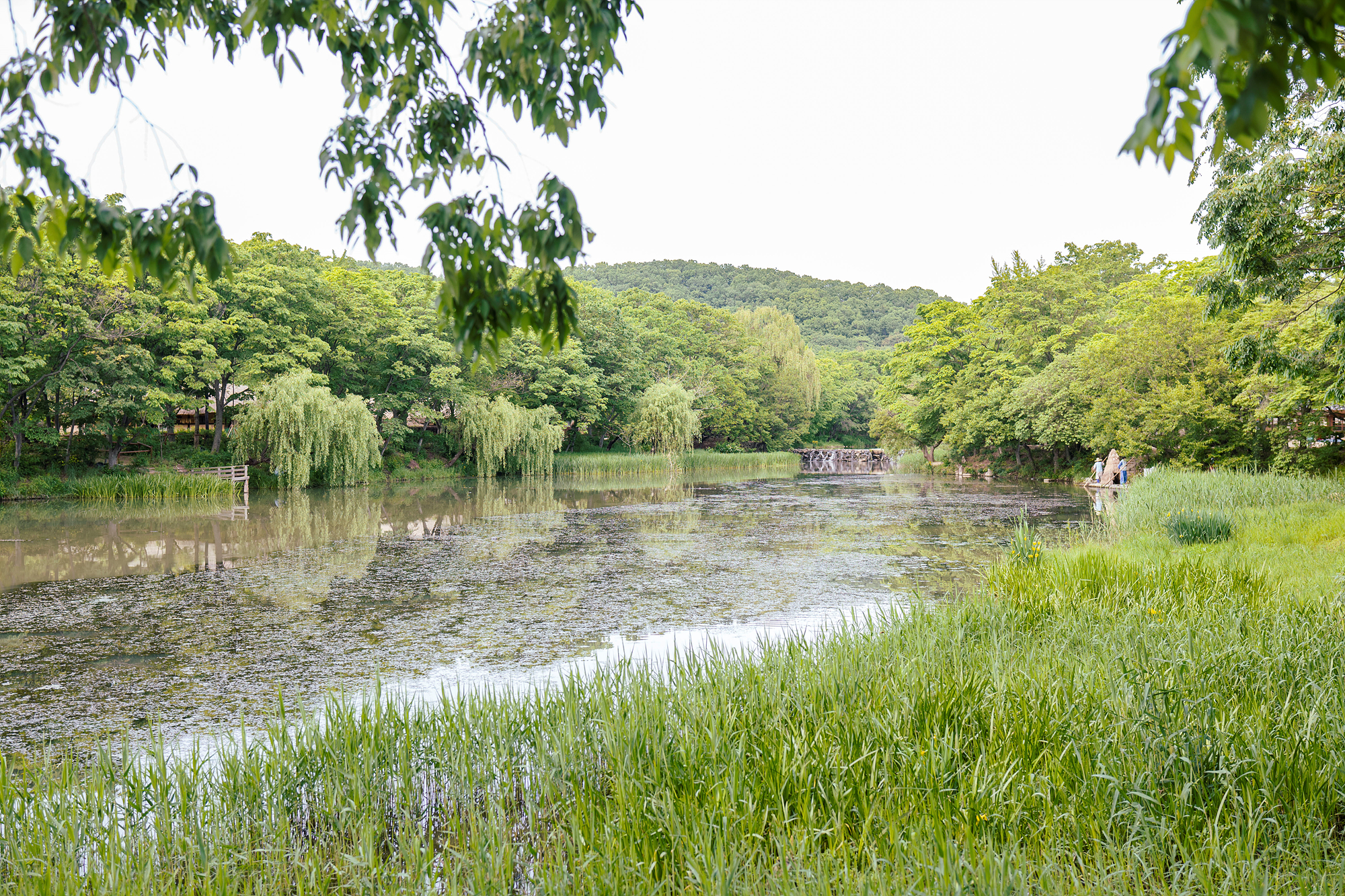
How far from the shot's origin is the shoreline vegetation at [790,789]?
254 cm

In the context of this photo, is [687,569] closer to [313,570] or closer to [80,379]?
[313,570]

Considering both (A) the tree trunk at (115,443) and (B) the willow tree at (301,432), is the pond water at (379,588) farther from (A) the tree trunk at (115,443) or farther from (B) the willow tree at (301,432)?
(A) the tree trunk at (115,443)

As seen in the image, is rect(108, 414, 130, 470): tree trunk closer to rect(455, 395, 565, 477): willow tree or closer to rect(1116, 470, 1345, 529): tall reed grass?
rect(455, 395, 565, 477): willow tree

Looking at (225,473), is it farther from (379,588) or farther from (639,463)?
(639,463)

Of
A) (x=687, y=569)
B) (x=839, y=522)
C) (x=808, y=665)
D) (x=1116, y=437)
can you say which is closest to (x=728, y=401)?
(x=1116, y=437)

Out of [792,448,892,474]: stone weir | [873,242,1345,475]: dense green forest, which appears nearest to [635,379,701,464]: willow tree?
[873,242,1345,475]: dense green forest

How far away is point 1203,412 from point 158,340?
2887 cm

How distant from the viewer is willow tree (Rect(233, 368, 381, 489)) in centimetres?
2298

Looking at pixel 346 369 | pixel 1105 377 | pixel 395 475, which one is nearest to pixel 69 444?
pixel 346 369

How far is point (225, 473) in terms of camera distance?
73.4ft

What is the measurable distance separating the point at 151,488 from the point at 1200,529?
22.8 meters

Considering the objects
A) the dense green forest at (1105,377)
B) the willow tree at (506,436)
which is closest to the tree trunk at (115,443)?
the willow tree at (506,436)

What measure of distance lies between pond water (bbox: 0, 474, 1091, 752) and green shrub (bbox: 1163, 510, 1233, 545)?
7.75 feet

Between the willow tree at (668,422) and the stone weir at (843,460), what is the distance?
1696cm
